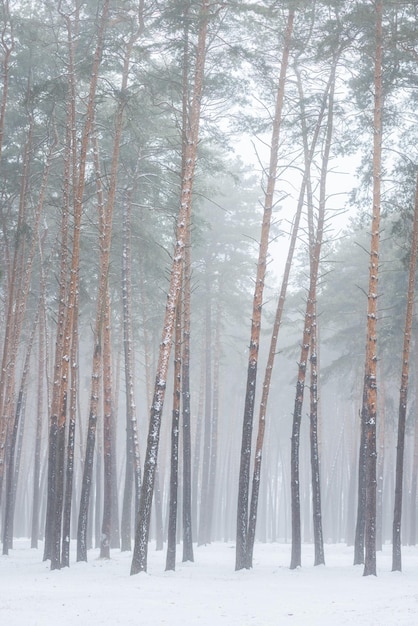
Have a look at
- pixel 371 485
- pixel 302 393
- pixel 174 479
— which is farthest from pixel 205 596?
pixel 302 393

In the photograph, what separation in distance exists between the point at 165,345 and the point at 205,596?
453 centimetres

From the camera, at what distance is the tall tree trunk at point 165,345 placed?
527 inches

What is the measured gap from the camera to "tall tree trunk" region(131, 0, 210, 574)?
13375mm

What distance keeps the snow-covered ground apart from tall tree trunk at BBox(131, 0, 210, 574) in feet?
2.76

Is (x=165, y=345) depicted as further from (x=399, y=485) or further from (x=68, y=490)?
(x=399, y=485)

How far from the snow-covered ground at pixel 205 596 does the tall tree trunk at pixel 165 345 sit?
0.84 meters

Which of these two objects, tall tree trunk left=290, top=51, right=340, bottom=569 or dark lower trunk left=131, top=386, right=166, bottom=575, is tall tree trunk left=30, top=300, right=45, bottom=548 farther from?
dark lower trunk left=131, top=386, right=166, bottom=575

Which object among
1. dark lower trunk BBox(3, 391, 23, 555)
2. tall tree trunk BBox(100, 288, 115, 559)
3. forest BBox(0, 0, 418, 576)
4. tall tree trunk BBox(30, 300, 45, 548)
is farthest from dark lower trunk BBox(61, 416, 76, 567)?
tall tree trunk BBox(30, 300, 45, 548)

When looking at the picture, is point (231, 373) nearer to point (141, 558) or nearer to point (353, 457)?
point (353, 457)

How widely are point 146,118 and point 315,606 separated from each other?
43.4 feet

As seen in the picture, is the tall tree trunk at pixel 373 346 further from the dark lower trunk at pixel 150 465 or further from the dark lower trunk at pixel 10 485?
the dark lower trunk at pixel 10 485

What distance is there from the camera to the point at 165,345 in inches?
528

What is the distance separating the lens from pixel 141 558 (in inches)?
547

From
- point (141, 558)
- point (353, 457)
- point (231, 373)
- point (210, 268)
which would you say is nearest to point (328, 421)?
point (231, 373)
